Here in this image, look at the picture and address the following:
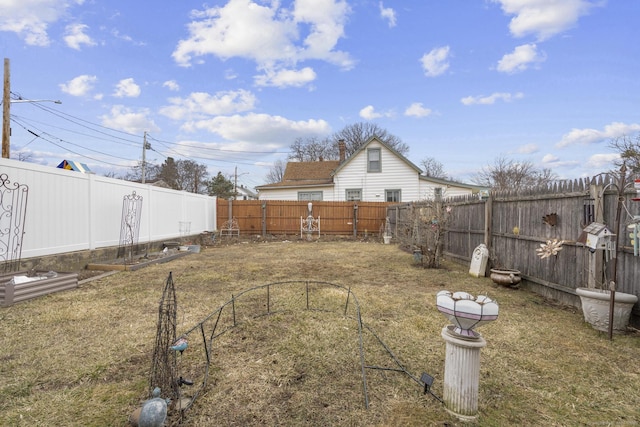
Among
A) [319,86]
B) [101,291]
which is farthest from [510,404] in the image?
[319,86]

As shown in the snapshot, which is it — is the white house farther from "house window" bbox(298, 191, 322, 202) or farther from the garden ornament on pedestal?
the garden ornament on pedestal

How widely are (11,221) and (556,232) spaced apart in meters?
8.50

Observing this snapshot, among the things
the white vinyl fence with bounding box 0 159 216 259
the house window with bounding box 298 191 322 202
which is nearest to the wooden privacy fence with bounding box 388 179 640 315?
the white vinyl fence with bounding box 0 159 216 259

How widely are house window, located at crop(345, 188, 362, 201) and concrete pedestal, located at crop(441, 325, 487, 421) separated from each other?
49.7 ft

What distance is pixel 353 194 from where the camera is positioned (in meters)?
17.0

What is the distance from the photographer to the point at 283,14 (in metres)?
8.42

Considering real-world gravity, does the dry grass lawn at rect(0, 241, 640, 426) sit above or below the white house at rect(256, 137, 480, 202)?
below

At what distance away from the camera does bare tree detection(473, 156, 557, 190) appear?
20188 millimetres

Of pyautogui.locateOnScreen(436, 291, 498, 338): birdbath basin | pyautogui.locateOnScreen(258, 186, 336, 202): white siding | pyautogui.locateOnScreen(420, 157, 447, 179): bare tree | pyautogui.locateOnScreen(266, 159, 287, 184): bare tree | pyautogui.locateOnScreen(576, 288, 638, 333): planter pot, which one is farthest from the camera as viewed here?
pyautogui.locateOnScreen(266, 159, 287, 184): bare tree

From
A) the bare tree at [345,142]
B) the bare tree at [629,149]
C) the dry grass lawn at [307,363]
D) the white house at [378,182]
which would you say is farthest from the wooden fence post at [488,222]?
the bare tree at [345,142]

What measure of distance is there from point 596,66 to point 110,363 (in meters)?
9.75

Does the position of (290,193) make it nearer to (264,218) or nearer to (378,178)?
(264,218)

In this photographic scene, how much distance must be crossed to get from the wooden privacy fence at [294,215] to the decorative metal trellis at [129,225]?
6883 millimetres

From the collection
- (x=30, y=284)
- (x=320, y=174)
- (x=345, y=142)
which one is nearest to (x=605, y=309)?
(x=30, y=284)
